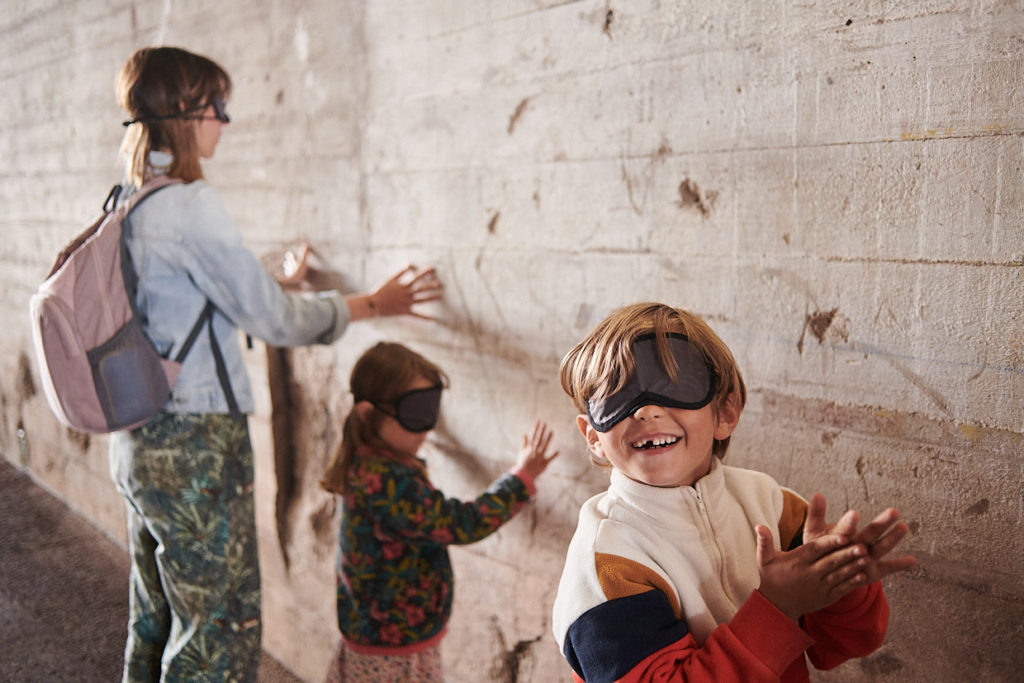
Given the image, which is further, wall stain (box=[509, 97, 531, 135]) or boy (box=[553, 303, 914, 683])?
wall stain (box=[509, 97, 531, 135])

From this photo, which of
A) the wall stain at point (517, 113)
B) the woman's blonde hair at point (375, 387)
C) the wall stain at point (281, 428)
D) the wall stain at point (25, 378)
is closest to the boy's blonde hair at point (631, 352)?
the woman's blonde hair at point (375, 387)

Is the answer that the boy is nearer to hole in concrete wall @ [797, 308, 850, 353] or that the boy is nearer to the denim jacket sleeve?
hole in concrete wall @ [797, 308, 850, 353]

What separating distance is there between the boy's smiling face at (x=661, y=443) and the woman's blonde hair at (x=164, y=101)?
141 cm

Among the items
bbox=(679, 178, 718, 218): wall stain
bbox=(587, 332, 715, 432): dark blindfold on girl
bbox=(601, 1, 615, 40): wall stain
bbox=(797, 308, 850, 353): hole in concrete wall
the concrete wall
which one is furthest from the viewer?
bbox=(601, 1, 615, 40): wall stain

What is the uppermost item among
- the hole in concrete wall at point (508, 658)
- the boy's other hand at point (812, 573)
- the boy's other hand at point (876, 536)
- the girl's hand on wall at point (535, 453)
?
the boy's other hand at point (876, 536)

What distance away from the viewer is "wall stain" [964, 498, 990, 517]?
4.77 feet

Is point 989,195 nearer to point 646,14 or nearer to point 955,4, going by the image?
point 955,4

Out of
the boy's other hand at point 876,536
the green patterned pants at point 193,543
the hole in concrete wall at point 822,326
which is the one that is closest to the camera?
the boy's other hand at point 876,536

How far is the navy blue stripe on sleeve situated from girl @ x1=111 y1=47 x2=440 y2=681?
128 cm

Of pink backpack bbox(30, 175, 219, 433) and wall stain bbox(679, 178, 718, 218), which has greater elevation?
wall stain bbox(679, 178, 718, 218)

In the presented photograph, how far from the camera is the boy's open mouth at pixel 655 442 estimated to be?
1.21 metres

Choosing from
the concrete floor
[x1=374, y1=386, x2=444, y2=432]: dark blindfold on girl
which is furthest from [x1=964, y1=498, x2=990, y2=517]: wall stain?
the concrete floor

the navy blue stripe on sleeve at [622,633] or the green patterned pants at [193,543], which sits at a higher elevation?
the navy blue stripe on sleeve at [622,633]

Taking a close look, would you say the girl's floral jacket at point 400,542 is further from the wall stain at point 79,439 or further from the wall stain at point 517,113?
the wall stain at point 79,439
